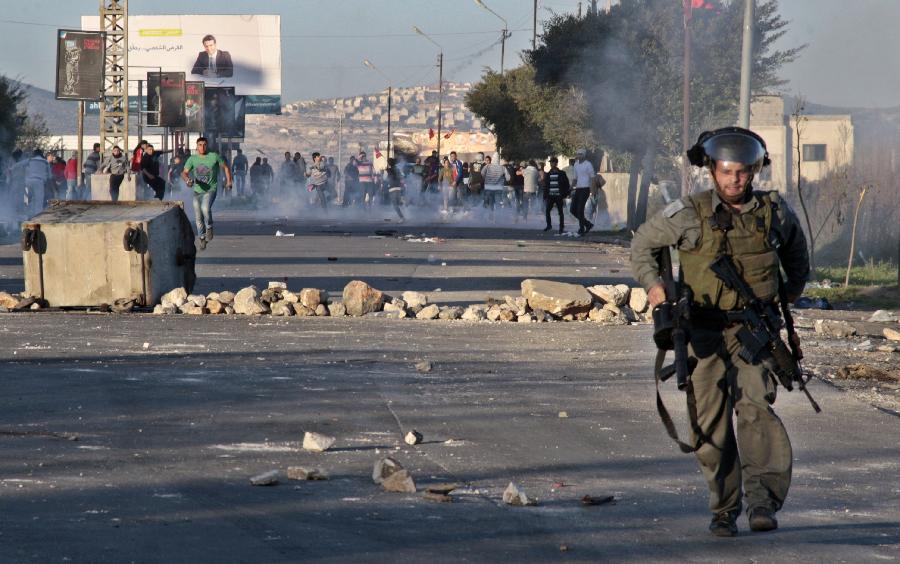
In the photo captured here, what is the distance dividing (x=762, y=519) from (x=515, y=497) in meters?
1.10

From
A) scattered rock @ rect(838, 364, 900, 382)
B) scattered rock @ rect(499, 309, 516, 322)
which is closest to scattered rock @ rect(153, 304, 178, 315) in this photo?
scattered rock @ rect(499, 309, 516, 322)

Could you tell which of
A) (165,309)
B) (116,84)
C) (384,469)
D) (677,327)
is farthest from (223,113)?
(677,327)

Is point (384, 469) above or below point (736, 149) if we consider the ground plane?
below

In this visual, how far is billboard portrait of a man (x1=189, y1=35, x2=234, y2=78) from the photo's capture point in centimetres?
7500

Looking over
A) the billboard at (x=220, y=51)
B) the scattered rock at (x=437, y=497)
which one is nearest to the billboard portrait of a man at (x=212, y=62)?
the billboard at (x=220, y=51)

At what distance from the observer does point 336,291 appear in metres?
16.6

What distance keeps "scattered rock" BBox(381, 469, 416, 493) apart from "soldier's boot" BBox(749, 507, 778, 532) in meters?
1.54

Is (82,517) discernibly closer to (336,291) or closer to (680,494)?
(680,494)

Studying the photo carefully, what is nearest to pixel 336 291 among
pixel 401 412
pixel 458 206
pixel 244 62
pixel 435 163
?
Result: pixel 401 412

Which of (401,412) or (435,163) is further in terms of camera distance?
(435,163)

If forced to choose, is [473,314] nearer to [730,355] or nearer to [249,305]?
[249,305]

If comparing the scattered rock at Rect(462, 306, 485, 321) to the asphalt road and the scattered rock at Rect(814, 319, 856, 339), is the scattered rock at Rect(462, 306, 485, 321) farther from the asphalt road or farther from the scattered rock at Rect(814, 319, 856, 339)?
the scattered rock at Rect(814, 319, 856, 339)

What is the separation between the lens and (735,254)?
561cm

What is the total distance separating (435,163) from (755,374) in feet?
136
